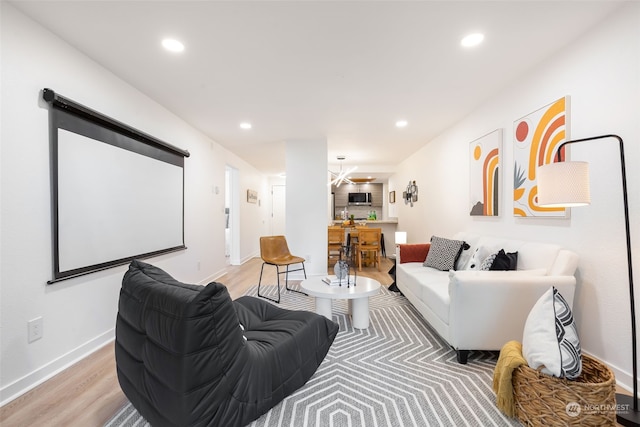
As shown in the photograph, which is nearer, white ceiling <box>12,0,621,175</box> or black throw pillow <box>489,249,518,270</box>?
white ceiling <box>12,0,621,175</box>

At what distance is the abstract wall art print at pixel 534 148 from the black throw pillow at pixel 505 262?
0.43 m

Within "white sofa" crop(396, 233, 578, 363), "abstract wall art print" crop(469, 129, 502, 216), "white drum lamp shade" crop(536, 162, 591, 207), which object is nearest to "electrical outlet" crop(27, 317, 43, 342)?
"white sofa" crop(396, 233, 578, 363)

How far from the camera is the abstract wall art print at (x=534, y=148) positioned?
2275 millimetres

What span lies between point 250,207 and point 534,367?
21.8 ft

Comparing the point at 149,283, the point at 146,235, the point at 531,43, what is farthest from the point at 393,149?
the point at 149,283

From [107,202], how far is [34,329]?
3.47 ft

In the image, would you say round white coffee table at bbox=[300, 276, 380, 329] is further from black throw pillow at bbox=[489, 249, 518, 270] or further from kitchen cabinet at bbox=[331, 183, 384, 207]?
kitchen cabinet at bbox=[331, 183, 384, 207]

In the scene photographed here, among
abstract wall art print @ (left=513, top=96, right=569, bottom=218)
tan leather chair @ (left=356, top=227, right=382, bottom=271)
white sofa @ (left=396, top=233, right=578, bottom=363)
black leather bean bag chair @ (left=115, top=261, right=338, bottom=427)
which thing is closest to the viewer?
black leather bean bag chair @ (left=115, top=261, right=338, bottom=427)

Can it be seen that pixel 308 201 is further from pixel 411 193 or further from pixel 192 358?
pixel 192 358

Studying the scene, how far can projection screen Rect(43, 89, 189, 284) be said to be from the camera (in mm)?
2078

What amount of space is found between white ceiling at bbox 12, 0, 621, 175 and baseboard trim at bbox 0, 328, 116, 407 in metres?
2.33

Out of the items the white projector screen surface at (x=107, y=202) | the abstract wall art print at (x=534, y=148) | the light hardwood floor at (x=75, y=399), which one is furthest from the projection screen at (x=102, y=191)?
the abstract wall art print at (x=534, y=148)

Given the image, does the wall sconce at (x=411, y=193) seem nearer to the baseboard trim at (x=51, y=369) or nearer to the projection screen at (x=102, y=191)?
the projection screen at (x=102, y=191)

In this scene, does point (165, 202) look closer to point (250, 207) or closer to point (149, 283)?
point (149, 283)
